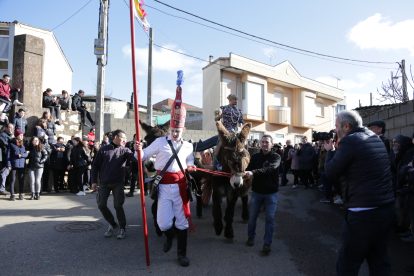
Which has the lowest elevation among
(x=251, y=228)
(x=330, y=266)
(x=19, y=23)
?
(x=330, y=266)

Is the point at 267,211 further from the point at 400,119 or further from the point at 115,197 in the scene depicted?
the point at 400,119

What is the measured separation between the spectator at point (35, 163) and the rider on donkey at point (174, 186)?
5931 mm

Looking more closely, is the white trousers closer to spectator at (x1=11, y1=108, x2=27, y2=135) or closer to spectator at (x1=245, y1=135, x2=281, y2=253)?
spectator at (x1=245, y1=135, x2=281, y2=253)

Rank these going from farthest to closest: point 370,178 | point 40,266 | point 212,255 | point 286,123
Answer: point 286,123 → point 212,255 → point 40,266 → point 370,178

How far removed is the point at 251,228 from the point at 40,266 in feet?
10.6

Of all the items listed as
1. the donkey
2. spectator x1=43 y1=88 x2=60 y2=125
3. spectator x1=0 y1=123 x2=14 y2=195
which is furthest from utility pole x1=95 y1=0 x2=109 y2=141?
the donkey

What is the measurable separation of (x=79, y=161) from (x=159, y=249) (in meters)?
6.46

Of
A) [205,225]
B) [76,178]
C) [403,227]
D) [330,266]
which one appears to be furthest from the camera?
[76,178]

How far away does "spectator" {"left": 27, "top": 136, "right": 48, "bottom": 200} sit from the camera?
8641mm

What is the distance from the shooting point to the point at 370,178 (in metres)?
2.85

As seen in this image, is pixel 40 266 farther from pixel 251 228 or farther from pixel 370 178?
pixel 370 178

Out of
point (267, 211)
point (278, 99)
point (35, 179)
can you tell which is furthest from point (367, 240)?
point (278, 99)

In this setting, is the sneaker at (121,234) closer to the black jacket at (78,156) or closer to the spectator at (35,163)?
the spectator at (35,163)

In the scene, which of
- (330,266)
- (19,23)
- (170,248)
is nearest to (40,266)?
(170,248)
